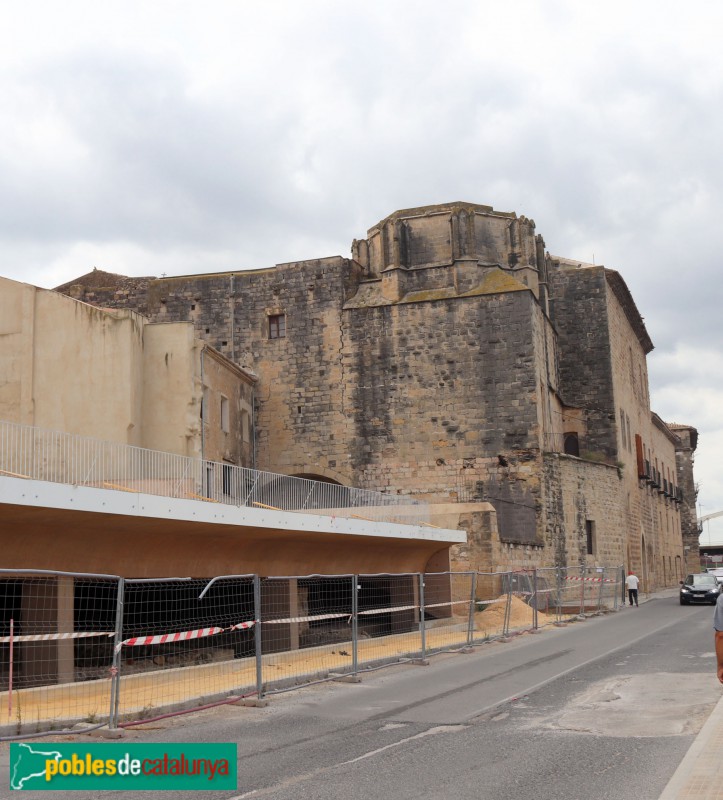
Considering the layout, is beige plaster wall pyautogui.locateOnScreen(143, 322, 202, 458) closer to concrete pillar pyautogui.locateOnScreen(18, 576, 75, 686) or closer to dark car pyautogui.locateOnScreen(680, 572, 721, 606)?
concrete pillar pyautogui.locateOnScreen(18, 576, 75, 686)

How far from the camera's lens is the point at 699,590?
30766mm

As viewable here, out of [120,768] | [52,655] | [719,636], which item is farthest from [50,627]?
[719,636]

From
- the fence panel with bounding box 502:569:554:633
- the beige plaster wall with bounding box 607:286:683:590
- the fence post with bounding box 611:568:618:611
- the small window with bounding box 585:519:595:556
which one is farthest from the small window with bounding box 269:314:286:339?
the fence post with bounding box 611:568:618:611

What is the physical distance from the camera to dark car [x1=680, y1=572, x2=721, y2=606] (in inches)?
1207

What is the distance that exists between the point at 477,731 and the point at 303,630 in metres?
12.3

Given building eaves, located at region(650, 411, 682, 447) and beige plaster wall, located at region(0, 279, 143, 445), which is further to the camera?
building eaves, located at region(650, 411, 682, 447)

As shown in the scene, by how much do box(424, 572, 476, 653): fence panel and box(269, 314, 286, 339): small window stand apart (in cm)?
1328

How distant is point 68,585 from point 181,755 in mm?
7300

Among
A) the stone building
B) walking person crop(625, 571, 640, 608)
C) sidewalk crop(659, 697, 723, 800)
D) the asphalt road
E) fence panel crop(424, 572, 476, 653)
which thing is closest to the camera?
sidewalk crop(659, 697, 723, 800)

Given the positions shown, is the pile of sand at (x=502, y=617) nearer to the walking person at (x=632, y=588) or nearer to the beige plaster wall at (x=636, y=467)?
the walking person at (x=632, y=588)

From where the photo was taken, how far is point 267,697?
11.8 m

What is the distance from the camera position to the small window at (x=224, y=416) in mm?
30106

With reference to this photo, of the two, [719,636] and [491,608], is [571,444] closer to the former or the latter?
[491,608]

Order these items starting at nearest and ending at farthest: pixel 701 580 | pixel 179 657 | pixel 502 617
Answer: pixel 179 657
pixel 502 617
pixel 701 580
